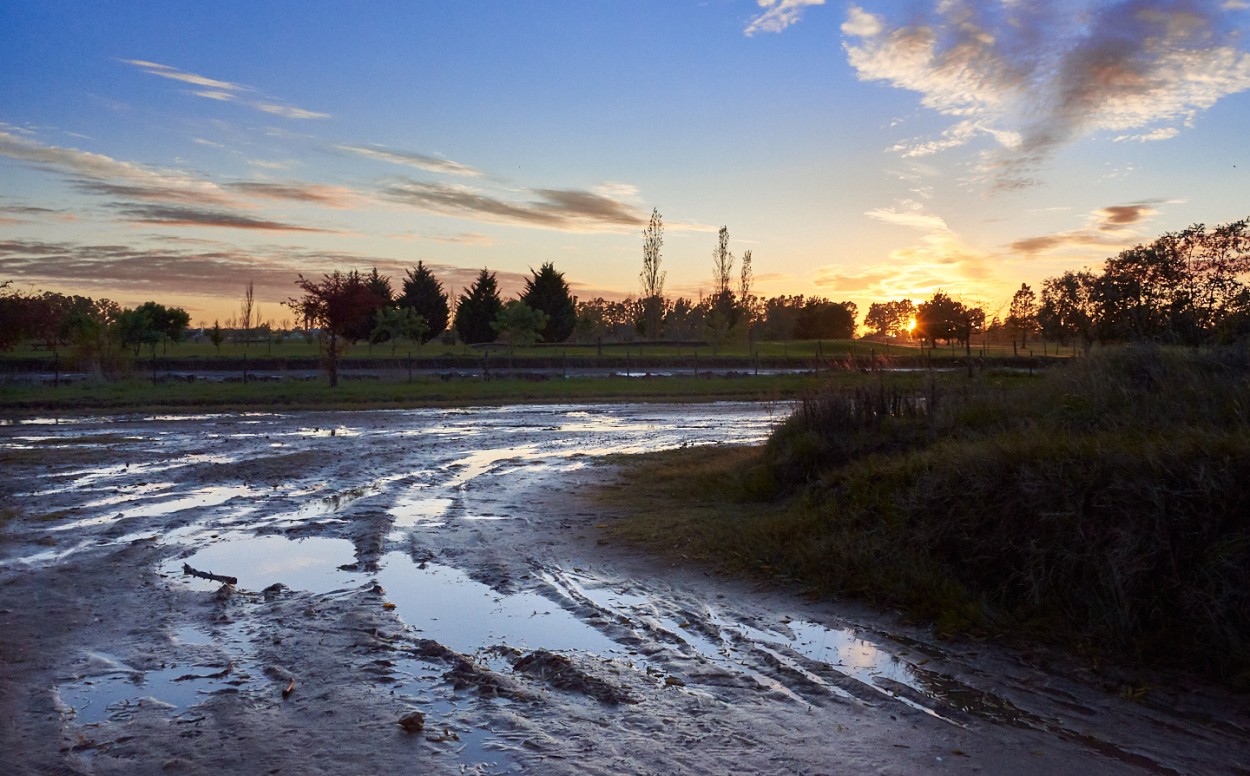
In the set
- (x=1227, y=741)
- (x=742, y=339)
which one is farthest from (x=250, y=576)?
(x=742, y=339)

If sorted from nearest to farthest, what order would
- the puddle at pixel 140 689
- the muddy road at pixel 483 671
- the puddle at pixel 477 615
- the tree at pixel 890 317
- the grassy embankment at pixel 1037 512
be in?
the muddy road at pixel 483 671, the puddle at pixel 140 689, the grassy embankment at pixel 1037 512, the puddle at pixel 477 615, the tree at pixel 890 317

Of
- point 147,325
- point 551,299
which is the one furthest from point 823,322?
point 147,325

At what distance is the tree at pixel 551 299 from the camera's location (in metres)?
88.6

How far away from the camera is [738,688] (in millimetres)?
5621

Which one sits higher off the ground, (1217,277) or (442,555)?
(1217,277)

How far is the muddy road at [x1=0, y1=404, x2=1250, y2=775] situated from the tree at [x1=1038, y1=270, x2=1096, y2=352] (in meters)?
14.9

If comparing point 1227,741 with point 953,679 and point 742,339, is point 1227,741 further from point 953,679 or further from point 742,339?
point 742,339

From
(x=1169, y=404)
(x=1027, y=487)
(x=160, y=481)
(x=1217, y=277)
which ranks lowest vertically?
(x=160, y=481)

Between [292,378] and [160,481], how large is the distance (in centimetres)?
3133

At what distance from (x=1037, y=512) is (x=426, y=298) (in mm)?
87604

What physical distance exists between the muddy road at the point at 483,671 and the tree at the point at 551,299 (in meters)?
77.6

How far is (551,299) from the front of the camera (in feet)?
291

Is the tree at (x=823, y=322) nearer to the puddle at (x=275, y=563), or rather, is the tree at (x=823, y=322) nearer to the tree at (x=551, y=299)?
the tree at (x=551, y=299)

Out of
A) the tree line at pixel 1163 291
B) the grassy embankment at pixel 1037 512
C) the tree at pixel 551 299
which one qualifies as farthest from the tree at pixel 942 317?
the grassy embankment at pixel 1037 512
